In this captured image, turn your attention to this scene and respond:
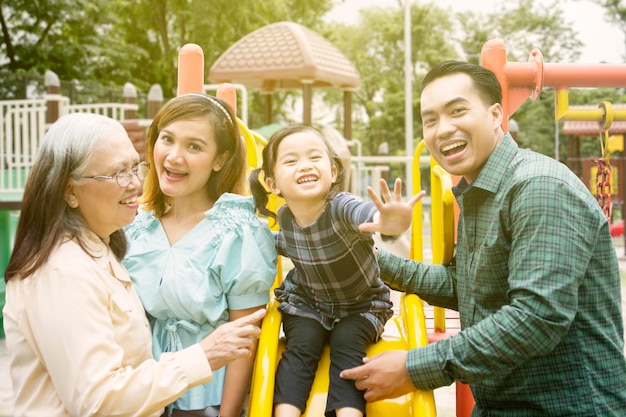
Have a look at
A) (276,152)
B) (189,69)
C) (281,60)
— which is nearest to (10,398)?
(189,69)

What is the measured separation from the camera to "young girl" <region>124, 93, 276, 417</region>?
2.12 meters

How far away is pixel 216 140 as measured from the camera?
2277mm

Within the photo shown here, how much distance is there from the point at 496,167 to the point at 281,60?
36.7ft

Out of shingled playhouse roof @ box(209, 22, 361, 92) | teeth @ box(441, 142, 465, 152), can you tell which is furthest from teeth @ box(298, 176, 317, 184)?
shingled playhouse roof @ box(209, 22, 361, 92)

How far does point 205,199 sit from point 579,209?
48.1 inches

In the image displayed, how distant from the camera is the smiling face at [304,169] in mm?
2174

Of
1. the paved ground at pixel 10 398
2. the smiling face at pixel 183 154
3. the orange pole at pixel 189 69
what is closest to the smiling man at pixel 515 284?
the smiling face at pixel 183 154

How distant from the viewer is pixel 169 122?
88.7 inches

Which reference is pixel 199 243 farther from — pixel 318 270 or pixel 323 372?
pixel 323 372

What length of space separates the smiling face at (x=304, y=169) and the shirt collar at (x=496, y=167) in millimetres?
473

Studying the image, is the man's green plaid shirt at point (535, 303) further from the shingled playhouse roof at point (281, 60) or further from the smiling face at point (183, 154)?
the shingled playhouse roof at point (281, 60)

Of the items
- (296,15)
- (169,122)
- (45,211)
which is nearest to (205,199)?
(169,122)

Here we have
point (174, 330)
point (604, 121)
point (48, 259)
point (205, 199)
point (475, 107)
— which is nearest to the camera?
point (48, 259)

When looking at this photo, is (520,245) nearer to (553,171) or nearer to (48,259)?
(553,171)
